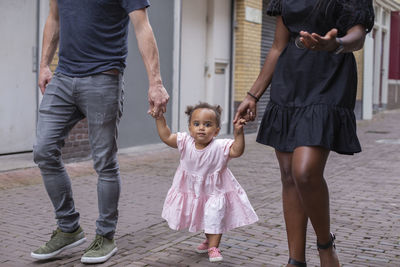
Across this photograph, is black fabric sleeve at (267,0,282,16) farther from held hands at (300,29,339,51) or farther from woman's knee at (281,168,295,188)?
woman's knee at (281,168,295,188)

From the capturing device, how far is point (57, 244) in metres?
3.84

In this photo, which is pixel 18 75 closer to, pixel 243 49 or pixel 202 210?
pixel 202 210

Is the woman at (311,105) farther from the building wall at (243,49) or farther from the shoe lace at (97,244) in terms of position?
the building wall at (243,49)

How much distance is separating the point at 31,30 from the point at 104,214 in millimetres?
4910

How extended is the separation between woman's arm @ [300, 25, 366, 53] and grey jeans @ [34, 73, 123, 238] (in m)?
1.51

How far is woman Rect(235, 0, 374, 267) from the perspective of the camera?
306cm

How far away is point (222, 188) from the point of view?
402 centimetres

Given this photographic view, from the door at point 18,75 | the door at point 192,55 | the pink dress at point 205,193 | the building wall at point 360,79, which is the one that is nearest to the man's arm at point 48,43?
the pink dress at point 205,193

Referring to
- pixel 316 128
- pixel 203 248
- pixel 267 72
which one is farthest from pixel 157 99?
pixel 203 248

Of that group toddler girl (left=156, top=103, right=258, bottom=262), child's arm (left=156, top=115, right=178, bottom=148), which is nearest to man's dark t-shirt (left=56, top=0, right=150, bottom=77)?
child's arm (left=156, top=115, right=178, bottom=148)

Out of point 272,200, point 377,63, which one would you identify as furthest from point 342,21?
point 377,63

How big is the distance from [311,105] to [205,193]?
1.15m

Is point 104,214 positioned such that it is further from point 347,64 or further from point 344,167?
point 344,167

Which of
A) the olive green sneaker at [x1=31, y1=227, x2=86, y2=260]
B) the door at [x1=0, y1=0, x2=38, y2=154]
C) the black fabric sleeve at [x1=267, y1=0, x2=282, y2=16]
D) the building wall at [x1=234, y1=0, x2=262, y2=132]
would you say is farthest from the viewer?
the building wall at [x1=234, y1=0, x2=262, y2=132]
